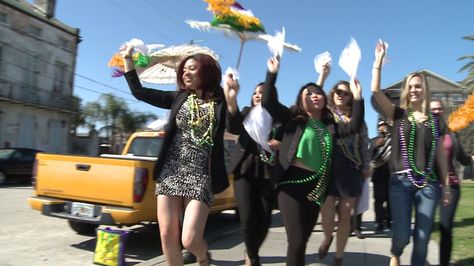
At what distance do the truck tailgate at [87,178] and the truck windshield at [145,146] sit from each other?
6.79 ft

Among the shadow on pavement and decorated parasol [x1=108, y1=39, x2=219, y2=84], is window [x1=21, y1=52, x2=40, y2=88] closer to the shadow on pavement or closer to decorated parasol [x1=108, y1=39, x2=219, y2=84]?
decorated parasol [x1=108, y1=39, x2=219, y2=84]

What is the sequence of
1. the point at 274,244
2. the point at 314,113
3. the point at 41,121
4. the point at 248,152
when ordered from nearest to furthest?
1. the point at 314,113
2. the point at 248,152
3. the point at 274,244
4. the point at 41,121

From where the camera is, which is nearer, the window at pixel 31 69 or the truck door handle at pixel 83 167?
the truck door handle at pixel 83 167

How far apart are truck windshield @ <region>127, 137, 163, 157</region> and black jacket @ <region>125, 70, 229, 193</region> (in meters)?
4.21

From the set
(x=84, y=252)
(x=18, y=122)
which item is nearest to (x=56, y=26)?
(x=18, y=122)

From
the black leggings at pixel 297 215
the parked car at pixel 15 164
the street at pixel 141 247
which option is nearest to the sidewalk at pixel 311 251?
the street at pixel 141 247

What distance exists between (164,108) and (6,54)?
26.6 m

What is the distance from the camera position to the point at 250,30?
5.63 metres

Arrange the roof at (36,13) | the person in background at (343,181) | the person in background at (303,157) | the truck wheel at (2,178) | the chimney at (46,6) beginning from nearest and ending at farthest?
1. the person in background at (303,157)
2. the person in background at (343,181)
3. the truck wheel at (2,178)
4. the roof at (36,13)
5. the chimney at (46,6)

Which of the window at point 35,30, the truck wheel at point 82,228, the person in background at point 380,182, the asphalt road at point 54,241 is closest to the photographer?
the asphalt road at point 54,241

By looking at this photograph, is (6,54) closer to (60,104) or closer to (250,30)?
(60,104)

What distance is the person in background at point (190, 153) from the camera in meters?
3.33

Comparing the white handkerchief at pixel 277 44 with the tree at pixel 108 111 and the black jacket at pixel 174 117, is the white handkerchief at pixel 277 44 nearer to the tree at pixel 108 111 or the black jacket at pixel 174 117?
the black jacket at pixel 174 117

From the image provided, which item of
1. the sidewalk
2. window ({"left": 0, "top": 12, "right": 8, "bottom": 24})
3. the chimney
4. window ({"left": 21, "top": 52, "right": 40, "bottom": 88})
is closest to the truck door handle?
the sidewalk
